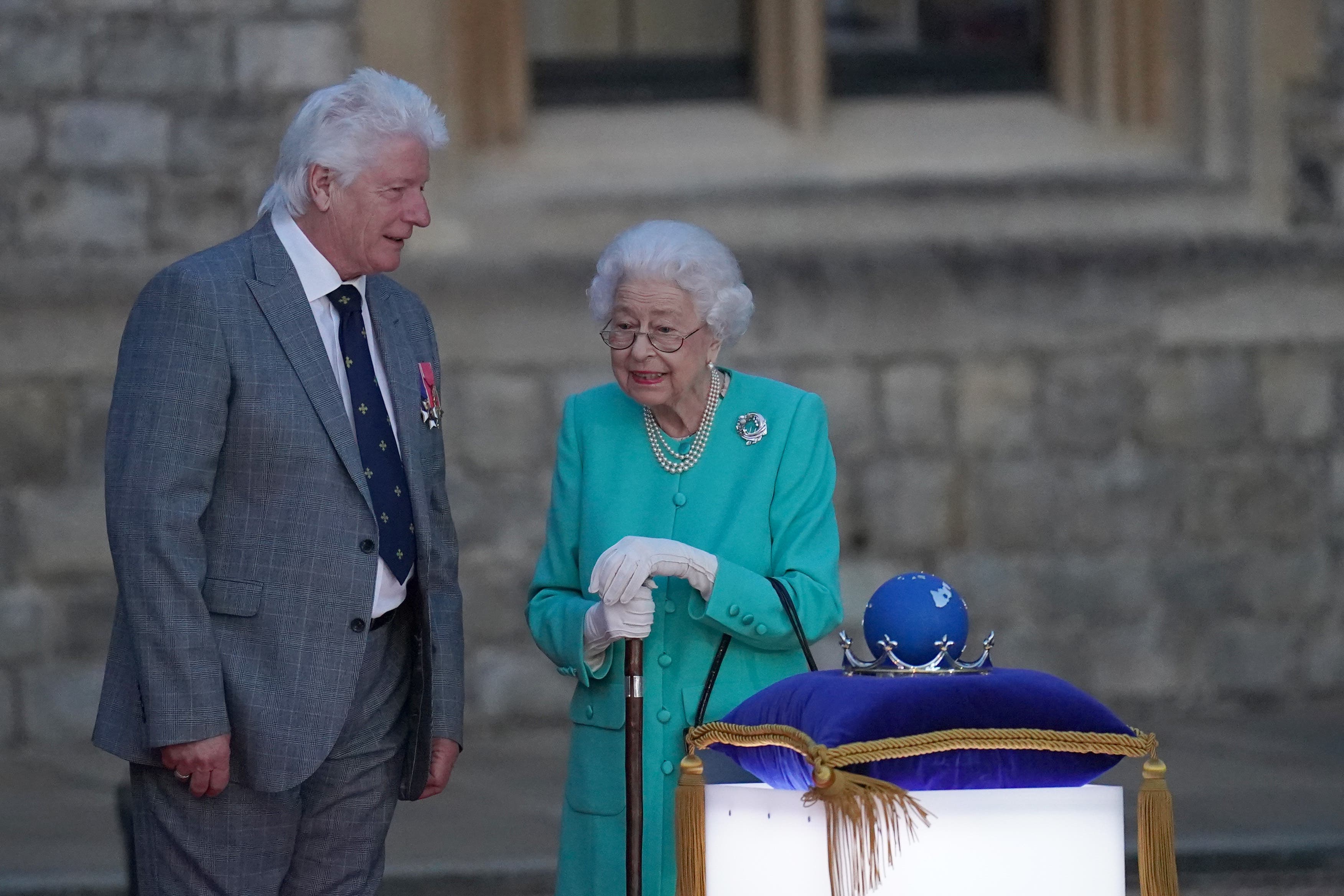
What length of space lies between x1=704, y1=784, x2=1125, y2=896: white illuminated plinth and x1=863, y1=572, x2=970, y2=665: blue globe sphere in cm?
23

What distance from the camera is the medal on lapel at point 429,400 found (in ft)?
9.35

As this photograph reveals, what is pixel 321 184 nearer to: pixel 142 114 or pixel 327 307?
pixel 327 307

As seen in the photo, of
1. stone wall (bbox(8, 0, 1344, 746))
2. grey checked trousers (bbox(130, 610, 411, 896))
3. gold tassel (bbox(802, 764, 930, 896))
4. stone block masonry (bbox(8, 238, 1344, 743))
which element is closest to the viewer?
gold tassel (bbox(802, 764, 930, 896))

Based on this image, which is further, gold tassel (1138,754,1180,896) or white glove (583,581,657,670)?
white glove (583,581,657,670)

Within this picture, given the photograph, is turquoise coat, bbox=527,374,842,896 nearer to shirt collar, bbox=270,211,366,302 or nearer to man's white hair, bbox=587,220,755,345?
man's white hair, bbox=587,220,755,345

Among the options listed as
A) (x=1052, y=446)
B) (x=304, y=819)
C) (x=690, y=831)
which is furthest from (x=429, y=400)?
(x=1052, y=446)

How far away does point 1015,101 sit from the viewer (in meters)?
6.85

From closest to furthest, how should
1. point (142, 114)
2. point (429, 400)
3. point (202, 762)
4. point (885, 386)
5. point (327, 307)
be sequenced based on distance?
point (202, 762), point (327, 307), point (429, 400), point (142, 114), point (885, 386)

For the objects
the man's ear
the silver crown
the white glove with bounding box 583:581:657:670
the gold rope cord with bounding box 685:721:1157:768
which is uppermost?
the man's ear

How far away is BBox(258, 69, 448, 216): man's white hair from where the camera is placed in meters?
2.69

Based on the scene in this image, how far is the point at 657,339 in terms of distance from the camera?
2.71 m

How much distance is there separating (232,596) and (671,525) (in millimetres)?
681

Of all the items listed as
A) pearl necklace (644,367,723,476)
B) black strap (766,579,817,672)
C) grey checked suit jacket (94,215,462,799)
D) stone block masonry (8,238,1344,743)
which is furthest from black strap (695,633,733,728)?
stone block masonry (8,238,1344,743)

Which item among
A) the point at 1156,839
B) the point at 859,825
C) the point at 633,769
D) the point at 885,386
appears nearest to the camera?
the point at 859,825
